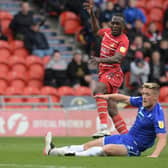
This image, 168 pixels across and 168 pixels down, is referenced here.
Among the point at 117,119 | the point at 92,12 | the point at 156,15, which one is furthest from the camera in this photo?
the point at 156,15

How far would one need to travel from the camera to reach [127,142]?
422 inches

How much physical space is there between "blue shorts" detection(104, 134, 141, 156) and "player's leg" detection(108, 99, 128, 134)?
9.74 ft

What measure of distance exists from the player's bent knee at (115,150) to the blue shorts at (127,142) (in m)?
0.06

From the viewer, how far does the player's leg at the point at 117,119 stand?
13930 mm

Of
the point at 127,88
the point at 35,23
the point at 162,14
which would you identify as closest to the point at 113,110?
the point at 127,88

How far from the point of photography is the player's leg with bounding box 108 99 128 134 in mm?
13930

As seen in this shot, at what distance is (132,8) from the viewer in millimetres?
22953

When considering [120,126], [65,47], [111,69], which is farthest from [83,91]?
[120,126]

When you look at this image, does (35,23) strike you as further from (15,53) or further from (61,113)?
(61,113)

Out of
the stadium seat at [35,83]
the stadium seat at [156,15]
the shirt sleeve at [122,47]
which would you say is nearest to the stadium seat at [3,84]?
the stadium seat at [35,83]

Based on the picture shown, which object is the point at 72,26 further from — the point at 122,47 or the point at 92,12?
the point at 122,47

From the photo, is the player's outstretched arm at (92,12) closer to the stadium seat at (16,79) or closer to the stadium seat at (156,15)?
the stadium seat at (16,79)

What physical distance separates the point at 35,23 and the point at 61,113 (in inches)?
164

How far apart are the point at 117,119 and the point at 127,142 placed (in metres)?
3.35
